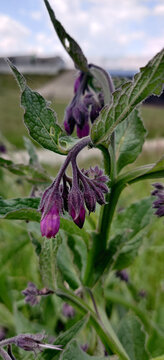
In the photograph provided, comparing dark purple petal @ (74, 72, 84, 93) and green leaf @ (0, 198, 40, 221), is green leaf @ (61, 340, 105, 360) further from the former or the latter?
dark purple petal @ (74, 72, 84, 93)

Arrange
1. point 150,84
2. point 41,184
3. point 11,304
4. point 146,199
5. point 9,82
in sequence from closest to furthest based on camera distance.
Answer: point 150,84, point 41,184, point 146,199, point 11,304, point 9,82

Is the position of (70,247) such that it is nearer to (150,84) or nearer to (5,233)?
(150,84)

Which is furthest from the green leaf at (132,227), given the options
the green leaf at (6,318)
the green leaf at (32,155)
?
the green leaf at (6,318)

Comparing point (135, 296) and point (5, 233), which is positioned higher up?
point (5, 233)

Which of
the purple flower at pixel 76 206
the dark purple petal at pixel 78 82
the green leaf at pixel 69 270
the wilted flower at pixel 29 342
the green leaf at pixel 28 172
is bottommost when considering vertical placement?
the wilted flower at pixel 29 342

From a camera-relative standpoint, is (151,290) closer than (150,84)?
No

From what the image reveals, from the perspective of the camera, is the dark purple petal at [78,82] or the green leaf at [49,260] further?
the dark purple petal at [78,82]

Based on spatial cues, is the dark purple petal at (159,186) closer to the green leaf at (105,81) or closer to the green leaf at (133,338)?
the green leaf at (105,81)

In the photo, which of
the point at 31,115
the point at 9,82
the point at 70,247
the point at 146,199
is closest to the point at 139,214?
the point at 146,199
